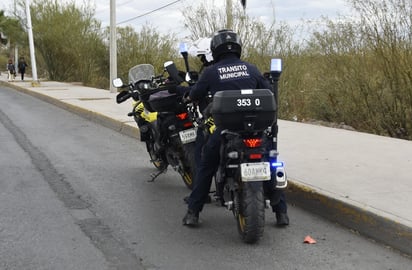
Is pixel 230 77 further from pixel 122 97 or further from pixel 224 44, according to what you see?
pixel 122 97

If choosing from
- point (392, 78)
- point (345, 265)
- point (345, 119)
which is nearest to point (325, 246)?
point (345, 265)

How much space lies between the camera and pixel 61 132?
1251cm

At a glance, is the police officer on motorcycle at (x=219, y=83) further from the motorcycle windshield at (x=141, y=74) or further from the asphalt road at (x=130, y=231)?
the motorcycle windshield at (x=141, y=74)

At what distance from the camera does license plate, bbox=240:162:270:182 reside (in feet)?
15.5

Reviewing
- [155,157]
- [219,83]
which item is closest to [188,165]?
[155,157]

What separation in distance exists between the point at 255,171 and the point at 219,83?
914 mm

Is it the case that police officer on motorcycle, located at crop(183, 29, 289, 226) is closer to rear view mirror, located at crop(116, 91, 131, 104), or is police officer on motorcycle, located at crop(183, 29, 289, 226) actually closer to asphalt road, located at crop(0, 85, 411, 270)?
asphalt road, located at crop(0, 85, 411, 270)

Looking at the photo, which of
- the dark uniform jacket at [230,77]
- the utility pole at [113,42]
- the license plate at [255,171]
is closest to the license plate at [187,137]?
the dark uniform jacket at [230,77]

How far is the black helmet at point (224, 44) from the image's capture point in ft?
17.1

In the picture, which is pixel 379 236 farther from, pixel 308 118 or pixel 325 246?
pixel 308 118

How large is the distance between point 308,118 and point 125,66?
15.7 meters

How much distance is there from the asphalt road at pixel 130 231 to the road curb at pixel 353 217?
0.10 m

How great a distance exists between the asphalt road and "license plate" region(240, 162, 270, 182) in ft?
2.00

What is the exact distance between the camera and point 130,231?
5.34m
